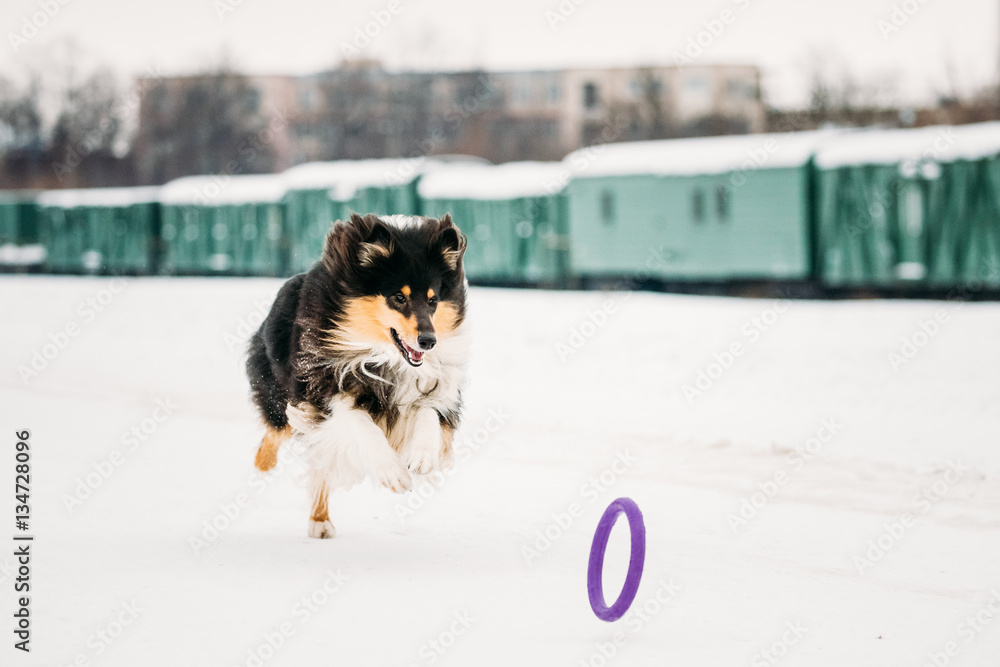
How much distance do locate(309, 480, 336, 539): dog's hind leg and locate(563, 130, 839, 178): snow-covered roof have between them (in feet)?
63.6

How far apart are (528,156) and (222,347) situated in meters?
47.3

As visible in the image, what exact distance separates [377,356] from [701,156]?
2077 cm

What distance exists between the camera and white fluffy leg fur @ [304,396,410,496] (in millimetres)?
6043

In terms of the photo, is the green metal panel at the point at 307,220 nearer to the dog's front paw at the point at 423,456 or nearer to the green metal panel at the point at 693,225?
the green metal panel at the point at 693,225

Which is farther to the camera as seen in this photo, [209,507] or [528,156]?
[528,156]

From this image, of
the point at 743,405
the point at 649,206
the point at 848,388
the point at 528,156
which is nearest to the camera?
the point at 743,405

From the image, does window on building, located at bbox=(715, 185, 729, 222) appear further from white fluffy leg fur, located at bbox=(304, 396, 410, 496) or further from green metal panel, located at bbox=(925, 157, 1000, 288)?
white fluffy leg fur, located at bbox=(304, 396, 410, 496)

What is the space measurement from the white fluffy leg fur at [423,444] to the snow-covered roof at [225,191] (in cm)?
2840

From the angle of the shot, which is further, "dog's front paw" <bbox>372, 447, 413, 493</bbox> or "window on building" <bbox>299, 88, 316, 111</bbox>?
"window on building" <bbox>299, 88, 316, 111</bbox>

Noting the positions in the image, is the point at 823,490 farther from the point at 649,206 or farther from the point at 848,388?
the point at 649,206

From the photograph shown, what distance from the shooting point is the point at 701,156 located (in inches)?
1026

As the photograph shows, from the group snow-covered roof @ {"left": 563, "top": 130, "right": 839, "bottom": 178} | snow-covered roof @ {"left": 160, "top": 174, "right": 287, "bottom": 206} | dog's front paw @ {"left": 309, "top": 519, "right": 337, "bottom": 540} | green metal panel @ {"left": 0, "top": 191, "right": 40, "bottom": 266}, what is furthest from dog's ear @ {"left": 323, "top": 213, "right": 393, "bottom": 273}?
green metal panel @ {"left": 0, "top": 191, "right": 40, "bottom": 266}

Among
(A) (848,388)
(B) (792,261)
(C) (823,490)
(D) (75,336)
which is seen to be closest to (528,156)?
(B) (792,261)

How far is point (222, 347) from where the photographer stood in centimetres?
1783
